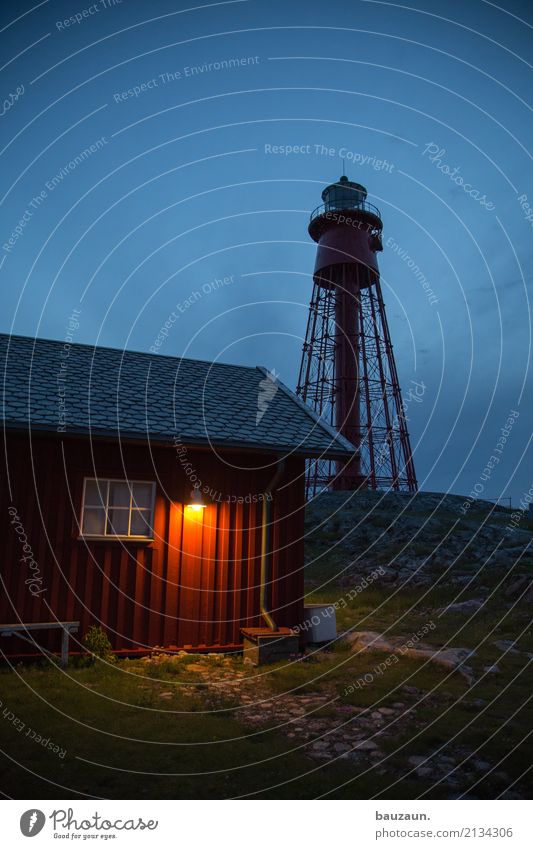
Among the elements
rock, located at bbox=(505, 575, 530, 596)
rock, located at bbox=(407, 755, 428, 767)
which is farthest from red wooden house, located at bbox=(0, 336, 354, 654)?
rock, located at bbox=(505, 575, 530, 596)

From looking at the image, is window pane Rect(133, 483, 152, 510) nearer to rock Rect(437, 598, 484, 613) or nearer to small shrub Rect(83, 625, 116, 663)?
small shrub Rect(83, 625, 116, 663)

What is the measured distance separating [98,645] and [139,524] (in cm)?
191

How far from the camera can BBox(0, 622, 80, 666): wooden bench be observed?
7816mm

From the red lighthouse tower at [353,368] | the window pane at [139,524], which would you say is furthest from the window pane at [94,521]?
the red lighthouse tower at [353,368]

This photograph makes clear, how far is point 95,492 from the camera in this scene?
29.1 ft

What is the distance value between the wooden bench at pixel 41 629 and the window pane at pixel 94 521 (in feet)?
4.62

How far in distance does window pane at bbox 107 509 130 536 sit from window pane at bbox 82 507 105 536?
11 cm

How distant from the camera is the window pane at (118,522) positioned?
8.89 meters

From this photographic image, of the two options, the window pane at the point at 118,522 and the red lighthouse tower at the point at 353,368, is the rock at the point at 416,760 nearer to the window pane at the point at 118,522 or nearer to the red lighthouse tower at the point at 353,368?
the window pane at the point at 118,522

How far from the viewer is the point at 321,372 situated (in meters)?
27.3

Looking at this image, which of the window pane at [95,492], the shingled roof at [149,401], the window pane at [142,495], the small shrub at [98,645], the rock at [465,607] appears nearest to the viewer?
the small shrub at [98,645]

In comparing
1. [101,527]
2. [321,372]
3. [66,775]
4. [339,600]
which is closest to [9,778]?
[66,775]

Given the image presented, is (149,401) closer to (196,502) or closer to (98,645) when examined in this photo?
(196,502)
